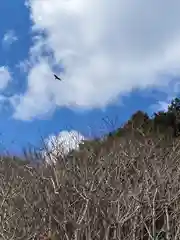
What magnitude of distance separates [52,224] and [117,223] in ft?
4.44

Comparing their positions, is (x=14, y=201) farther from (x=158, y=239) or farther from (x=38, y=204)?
(x=158, y=239)

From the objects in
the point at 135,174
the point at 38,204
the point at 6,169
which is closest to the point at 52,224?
the point at 38,204

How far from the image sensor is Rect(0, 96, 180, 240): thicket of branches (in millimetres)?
10867

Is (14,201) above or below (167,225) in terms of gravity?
above

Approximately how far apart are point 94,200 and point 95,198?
4cm

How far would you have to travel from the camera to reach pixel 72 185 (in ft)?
37.2

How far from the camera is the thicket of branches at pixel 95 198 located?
35.7ft

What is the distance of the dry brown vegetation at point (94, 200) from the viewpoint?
10.9 meters

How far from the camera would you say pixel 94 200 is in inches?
430

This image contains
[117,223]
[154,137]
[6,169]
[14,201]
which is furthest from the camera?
[154,137]

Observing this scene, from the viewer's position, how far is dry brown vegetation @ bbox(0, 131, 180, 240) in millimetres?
10859

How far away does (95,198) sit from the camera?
35.8 feet

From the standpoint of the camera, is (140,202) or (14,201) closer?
(140,202)

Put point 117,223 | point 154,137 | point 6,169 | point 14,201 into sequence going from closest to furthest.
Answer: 1. point 117,223
2. point 14,201
3. point 6,169
4. point 154,137
